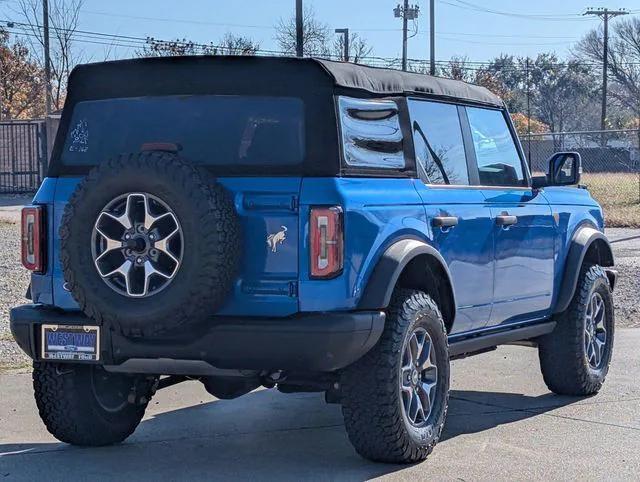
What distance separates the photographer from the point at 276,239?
553 cm

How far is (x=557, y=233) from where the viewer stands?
7715 mm

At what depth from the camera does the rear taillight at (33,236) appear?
6.02m

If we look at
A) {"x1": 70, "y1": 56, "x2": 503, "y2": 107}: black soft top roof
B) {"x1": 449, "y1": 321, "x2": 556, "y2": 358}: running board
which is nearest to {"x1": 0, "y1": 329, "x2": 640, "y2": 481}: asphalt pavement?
{"x1": 449, "y1": 321, "x2": 556, "y2": 358}: running board

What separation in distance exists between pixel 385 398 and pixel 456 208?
1340mm

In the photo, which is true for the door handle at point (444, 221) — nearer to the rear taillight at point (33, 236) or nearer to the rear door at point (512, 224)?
the rear door at point (512, 224)

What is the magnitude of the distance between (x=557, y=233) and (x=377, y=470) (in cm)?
253

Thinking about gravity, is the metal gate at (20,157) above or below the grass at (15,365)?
above

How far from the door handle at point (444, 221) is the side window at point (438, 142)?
231 mm

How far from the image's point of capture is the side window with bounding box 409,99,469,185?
6.46m

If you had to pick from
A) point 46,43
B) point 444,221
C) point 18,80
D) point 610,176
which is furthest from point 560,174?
point 18,80

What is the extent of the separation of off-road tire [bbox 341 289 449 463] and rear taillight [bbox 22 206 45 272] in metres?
1.64

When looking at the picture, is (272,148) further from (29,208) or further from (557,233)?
(557,233)

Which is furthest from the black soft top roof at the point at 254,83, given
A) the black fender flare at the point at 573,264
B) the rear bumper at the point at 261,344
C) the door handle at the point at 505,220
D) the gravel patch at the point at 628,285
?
the gravel patch at the point at 628,285

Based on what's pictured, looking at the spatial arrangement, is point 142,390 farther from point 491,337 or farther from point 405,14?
point 405,14
